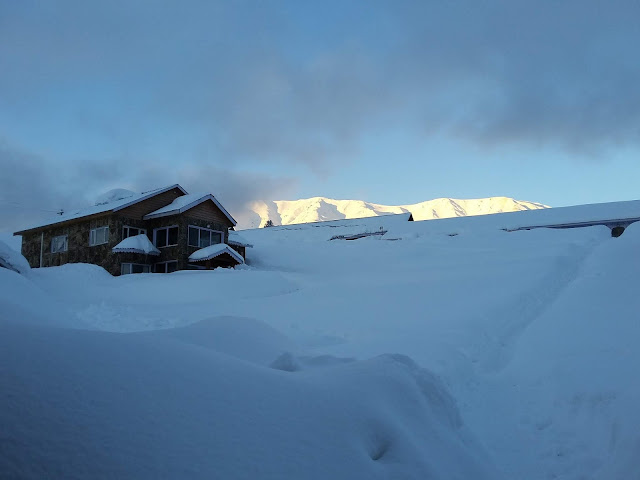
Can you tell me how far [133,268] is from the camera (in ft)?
84.8

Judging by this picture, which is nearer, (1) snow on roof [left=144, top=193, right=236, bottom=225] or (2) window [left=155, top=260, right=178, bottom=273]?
(1) snow on roof [left=144, top=193, right=236, bottom=225]

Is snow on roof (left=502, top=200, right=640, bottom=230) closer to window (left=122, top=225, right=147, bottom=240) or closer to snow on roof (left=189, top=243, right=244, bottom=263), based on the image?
snow on roof (left=189, top=243, right=244, bottom=263)

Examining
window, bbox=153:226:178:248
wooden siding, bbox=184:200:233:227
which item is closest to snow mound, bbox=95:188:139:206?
window, bbox=153:226:178:248

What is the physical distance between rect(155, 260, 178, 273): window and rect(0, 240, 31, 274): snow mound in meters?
7.87

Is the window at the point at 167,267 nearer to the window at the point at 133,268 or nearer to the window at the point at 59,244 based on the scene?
the window at the point at 133,268

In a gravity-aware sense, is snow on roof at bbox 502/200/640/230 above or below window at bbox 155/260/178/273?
above

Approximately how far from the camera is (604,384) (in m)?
6.95

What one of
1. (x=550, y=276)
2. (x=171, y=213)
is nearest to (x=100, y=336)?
(x=550, y=276)

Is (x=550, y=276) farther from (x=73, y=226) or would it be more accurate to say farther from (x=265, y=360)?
(x=73, y=226)

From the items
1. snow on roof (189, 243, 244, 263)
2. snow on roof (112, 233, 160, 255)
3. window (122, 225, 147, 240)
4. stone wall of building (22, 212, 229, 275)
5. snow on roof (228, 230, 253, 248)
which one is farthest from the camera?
snow on roof (228, 230, 253, 248)

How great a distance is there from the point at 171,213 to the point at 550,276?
58.4ft

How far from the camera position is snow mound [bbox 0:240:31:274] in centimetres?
1714

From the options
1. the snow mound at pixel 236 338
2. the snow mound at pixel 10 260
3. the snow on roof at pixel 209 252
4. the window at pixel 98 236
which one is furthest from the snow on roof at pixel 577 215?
the snow mound at pixel 236 338

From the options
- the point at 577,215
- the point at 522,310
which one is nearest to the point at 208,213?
the point at 522,310
